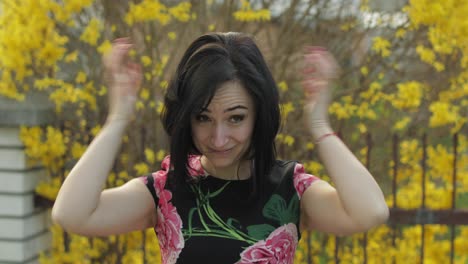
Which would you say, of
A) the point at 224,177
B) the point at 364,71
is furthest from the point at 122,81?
the point at 364,71

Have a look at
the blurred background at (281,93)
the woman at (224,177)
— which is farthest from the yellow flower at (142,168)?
the woman at (224,177)

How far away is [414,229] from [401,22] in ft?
3.89

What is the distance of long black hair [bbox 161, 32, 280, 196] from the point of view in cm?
137

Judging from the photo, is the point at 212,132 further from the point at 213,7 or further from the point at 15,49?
the point at 213,7

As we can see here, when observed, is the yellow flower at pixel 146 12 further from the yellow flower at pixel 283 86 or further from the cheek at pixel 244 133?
the cheek at pixel 244 133

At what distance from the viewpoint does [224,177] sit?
4.94 feet

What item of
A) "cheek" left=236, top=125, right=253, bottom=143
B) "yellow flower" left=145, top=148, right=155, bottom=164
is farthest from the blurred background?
"cheek" left=236, top=125, right=253, bottom=143

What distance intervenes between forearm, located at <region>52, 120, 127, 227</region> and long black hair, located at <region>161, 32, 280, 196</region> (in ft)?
0.53

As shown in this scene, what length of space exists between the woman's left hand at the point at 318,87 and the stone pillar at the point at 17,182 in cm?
192

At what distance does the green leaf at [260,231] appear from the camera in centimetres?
143

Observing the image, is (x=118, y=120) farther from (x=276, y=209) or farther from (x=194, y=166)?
(x=276, y=209)

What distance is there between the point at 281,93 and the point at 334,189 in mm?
1861

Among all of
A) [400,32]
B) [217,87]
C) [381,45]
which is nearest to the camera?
[217,87]

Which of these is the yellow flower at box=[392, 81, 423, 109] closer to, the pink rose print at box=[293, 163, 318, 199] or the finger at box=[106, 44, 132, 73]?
the pink rose print at box=[293, 163, 318, 199]
